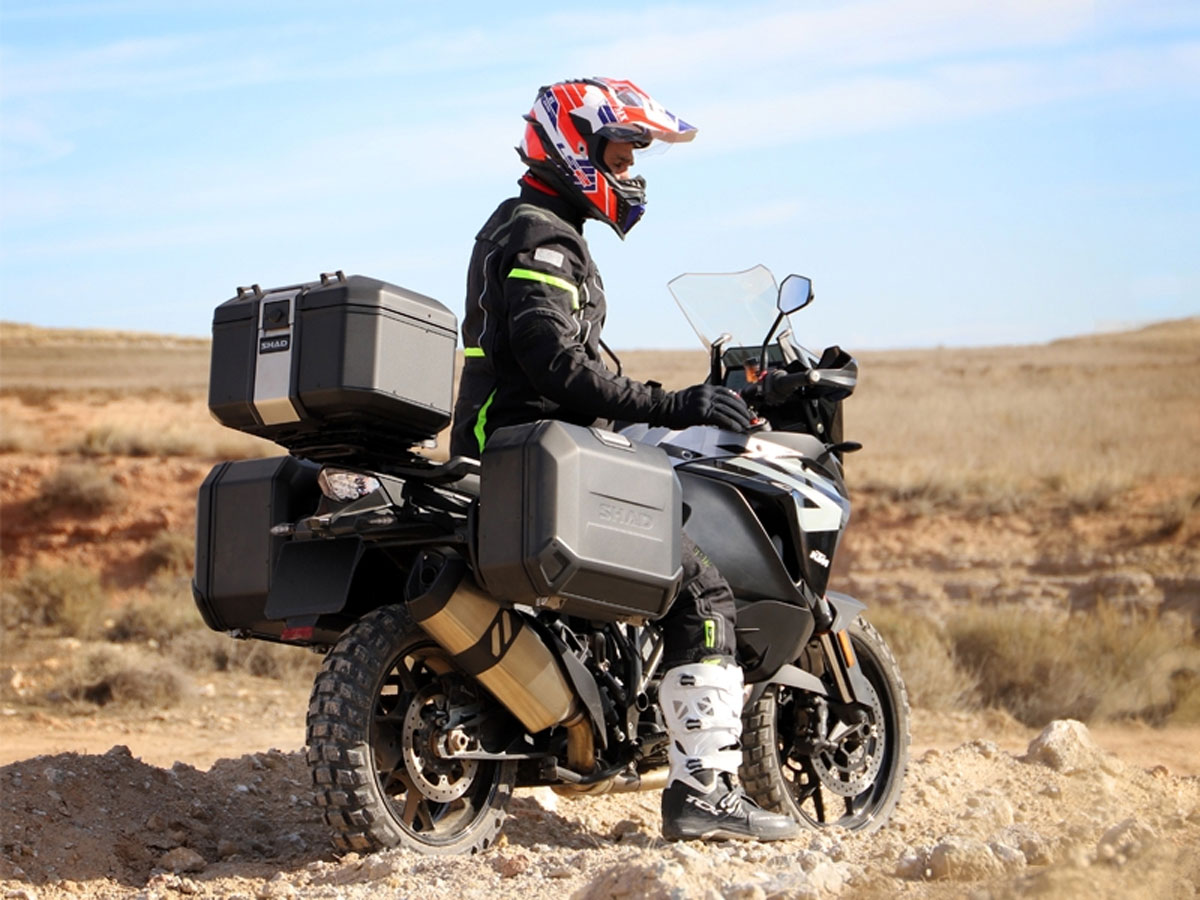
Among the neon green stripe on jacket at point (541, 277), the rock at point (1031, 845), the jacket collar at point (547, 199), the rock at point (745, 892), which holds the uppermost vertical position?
the jacket collar at point (547, 199)

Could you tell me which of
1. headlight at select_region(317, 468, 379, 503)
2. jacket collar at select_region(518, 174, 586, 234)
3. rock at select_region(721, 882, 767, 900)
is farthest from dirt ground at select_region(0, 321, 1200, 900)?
jacket collar at select_region(518, 174, 586, 234)

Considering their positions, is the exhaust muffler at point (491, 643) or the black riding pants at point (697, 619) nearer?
the exhaust muffler at point (491, 643)

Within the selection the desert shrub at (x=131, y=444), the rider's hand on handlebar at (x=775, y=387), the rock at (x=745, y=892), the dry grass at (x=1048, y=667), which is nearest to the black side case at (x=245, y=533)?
the rider's hand on handlebar at (x=775, y=387)

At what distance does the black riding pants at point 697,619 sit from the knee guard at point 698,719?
0.17 feet

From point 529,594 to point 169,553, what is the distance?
17.7 metres

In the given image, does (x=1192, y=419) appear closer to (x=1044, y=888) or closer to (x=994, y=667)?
(x=994, y=667)

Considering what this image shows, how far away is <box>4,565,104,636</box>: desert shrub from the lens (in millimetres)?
15219

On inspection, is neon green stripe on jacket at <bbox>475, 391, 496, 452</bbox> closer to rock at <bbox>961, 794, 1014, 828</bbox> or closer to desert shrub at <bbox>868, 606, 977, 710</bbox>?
rock at <bbox>961, 794, 1014, 828</bbox>

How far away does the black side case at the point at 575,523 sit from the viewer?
4582 mm

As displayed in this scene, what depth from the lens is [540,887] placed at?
4.48m

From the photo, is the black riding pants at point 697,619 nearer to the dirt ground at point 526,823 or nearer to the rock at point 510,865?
the dirt ground at point 526,823

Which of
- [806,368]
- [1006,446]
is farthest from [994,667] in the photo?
[1006,446]

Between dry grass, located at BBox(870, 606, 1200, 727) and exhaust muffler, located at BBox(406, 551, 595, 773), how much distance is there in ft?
24.2

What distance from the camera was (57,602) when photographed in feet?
52.0
